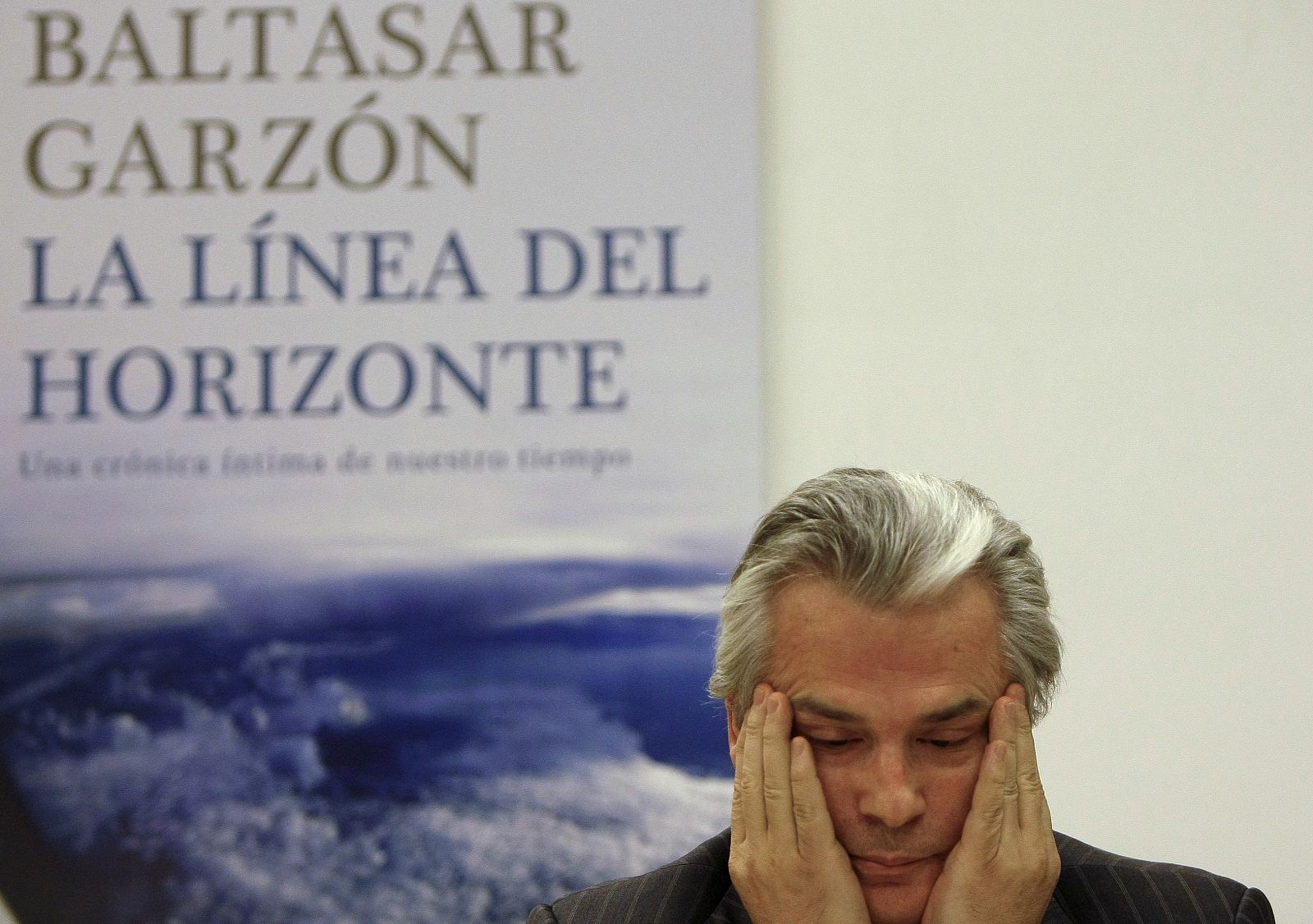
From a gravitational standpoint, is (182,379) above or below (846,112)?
below

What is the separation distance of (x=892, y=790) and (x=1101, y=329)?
1.44 meters

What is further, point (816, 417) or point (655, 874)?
point (816, 417)

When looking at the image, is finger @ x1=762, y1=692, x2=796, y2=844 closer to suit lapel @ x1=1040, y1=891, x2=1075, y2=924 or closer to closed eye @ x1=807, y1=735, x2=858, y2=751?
closed eye @ x1=807, y1=735, x2=858, y2=751

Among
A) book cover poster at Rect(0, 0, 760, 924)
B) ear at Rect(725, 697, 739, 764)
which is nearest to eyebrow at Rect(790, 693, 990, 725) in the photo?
ear at Rect(725, 697, 739, 764)

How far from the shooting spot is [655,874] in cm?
155

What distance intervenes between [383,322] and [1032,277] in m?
1.19

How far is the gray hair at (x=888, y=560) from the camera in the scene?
1.38 m

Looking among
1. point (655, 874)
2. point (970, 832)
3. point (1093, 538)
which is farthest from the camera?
point (1093, 538)

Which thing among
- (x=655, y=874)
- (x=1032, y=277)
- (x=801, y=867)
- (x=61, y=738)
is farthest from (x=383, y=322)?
(x=801, y=867)

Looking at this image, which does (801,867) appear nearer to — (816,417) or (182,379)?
(816,417)

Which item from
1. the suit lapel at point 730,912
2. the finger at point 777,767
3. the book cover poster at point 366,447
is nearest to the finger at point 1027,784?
the finger at point 777,767

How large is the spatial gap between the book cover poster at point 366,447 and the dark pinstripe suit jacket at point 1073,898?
2.96ft

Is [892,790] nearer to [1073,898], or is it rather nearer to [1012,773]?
[1012,773]

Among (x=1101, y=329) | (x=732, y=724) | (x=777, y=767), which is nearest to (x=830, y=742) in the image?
(x=777, y=767)
